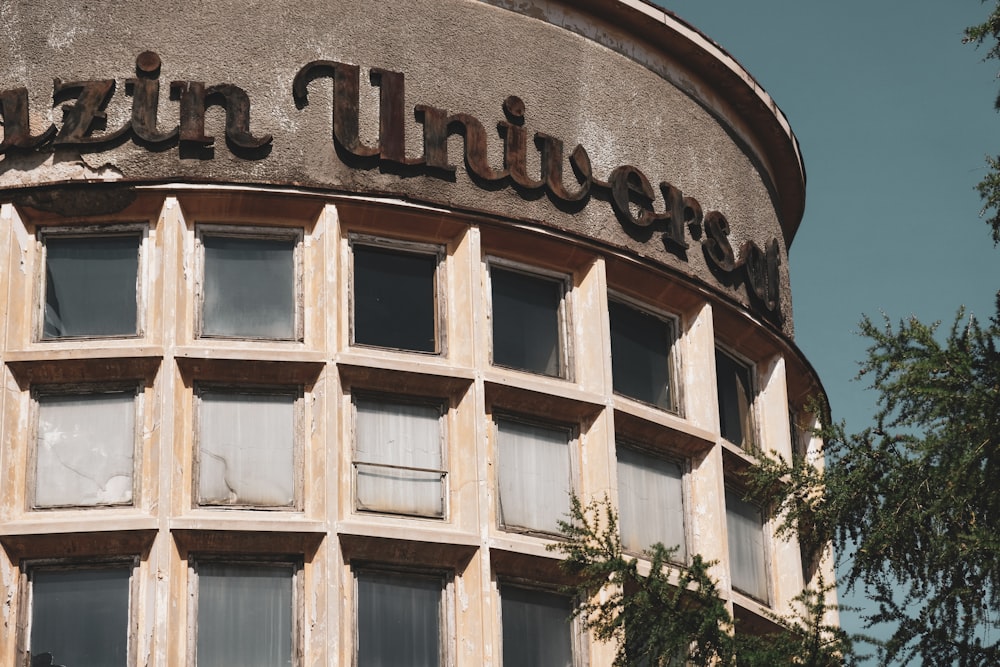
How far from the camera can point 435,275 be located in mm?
17734

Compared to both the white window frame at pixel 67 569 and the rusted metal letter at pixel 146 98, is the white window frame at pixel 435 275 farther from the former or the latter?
the white window frame at pixel 67 569

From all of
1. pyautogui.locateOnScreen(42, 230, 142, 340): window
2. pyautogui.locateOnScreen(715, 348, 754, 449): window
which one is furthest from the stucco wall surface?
pyautogui.locateOnScreen(715, 348, 754, 449): window

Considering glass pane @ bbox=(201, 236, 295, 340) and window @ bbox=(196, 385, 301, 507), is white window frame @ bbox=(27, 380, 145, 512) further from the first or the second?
glass pane @ bbox=(201, 236, 295, 340)

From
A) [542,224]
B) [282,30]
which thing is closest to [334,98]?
[282,30]

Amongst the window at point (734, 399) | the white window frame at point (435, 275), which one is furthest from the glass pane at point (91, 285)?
the window at point (734, 399)

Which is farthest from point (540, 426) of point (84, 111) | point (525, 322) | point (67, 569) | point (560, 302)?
point (84, 111)

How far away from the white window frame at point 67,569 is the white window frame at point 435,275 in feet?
8.02

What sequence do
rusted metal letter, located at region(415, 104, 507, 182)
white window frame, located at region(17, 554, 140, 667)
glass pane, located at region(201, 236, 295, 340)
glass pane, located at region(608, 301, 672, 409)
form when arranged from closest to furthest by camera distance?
white window frame, located at region(17, 554, 140, 667)
glass pane, located at region(201, 236, 295, 340)
rusted metal letter, located at region(415, 104, 507, 182)
glass pane, located at region(608, 301, 672, 409)

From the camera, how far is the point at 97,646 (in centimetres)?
1588

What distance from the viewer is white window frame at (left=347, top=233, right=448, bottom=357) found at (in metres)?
17.3

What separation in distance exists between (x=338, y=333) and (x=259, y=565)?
1910mm

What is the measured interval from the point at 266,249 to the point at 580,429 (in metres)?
2.87

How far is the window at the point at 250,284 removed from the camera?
17156 mm

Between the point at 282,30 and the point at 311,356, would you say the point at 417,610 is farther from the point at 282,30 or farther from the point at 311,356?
the point at 282,30
